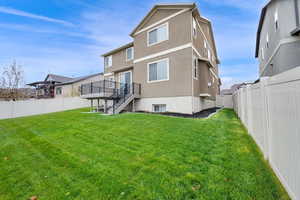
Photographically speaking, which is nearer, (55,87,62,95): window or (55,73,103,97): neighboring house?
(55,73,103,97): neighboring house

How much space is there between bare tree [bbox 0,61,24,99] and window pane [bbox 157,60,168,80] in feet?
66.4

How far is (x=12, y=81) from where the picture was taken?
18.2 metres

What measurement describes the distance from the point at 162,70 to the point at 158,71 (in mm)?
370

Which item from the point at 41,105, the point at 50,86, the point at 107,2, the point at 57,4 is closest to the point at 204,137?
the point at 107,2

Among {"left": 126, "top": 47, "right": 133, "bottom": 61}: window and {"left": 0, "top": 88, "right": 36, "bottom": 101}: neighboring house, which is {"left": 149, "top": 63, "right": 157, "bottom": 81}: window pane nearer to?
{"left": 126, "top": 47, "right": 133, "bottom": 61}: window

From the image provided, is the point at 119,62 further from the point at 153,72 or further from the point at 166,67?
the point at 166,67

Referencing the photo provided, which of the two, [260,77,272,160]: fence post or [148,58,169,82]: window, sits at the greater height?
[148,58,169,82]: window

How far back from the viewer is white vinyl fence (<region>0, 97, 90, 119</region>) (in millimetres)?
12977

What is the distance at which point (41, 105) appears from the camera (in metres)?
14.8

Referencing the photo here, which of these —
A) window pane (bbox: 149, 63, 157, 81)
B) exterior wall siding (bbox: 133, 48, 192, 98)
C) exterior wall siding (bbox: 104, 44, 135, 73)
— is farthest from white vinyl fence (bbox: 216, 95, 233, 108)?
exterior wall siding (bbox: 104, 44, 135, 73)

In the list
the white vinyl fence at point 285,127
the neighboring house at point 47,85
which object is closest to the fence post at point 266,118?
the white vinyl fence at point 285,127

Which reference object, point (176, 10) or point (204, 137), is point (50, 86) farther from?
point (204, 137)

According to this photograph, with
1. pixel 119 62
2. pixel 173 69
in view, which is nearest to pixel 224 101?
pixel 173 69

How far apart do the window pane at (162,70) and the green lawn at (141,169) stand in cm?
620
